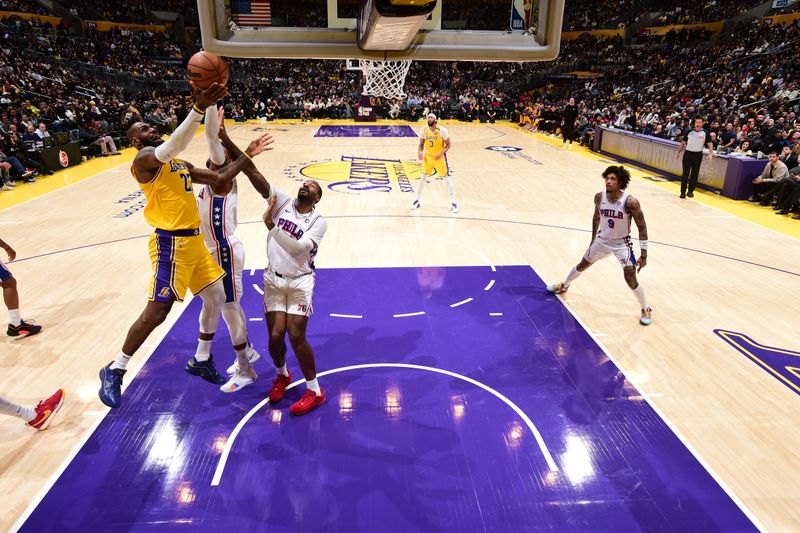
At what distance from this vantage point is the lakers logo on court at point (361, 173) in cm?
1193

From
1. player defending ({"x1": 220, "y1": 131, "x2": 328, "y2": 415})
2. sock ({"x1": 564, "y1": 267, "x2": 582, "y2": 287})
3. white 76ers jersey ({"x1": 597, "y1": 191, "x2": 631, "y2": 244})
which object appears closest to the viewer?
A: player defending ({"x1": 220, "y1": 131, "x2": 328, "y2": 415})

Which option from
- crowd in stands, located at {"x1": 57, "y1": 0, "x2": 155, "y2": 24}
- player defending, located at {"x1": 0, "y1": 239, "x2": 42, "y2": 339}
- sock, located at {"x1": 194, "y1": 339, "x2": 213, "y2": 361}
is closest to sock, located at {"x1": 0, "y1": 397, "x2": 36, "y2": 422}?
sock, located at {"x1": 194, "y1": 339, "x2": 213, "y2": 361}

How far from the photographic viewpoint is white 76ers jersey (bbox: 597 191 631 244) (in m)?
5.35

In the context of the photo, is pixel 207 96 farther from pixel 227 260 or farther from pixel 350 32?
pixel 350 32

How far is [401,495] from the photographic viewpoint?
3.33 metres

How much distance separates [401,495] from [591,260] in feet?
12.0

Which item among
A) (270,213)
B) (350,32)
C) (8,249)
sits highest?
(350,32)

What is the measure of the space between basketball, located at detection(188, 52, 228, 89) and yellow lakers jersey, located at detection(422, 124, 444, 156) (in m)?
6.32

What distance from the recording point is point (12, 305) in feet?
16.9

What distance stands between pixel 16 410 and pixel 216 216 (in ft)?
6.35

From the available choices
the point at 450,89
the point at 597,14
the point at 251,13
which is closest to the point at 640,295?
the point at 251,13

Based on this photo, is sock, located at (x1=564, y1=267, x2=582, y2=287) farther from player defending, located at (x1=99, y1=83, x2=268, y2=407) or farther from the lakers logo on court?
the lakers logo on court

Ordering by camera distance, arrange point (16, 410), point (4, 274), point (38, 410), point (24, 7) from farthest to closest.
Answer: point (24, 7) < point (4, 274) < point (38, 410) < point (16, 410)

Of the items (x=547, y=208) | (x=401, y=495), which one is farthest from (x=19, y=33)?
(x=401, y=495)
